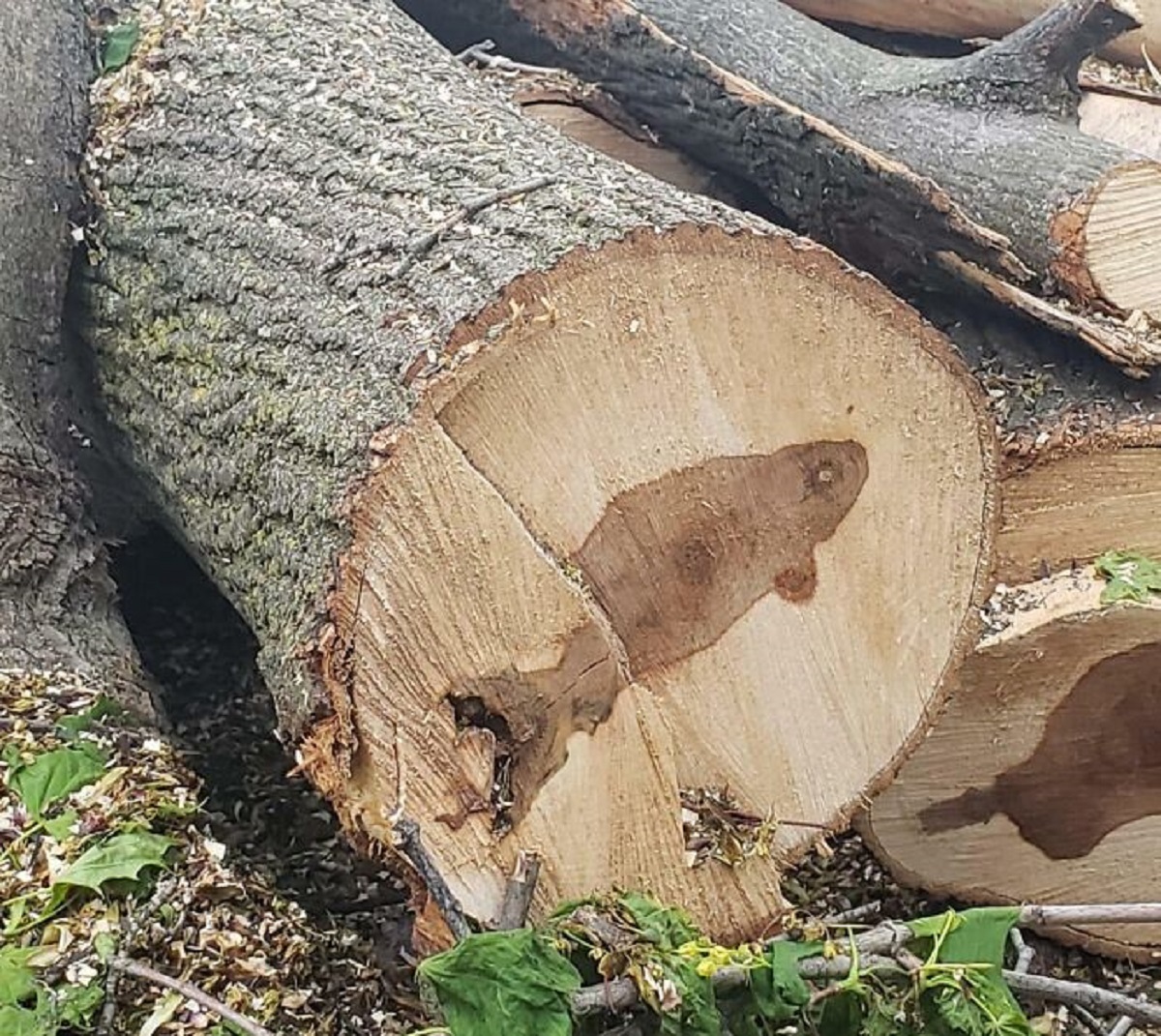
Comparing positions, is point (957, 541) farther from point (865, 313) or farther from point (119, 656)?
point (119, 656)

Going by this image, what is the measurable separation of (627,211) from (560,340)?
20cm

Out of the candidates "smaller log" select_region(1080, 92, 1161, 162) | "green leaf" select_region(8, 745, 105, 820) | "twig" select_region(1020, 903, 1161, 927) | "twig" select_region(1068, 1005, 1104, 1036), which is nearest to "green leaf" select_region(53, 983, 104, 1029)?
"green leaf" select_region(8, 745, 105, 820)

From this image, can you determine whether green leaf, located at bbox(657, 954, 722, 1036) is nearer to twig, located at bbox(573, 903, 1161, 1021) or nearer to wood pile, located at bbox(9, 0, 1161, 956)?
twig, located at bbox(573, 903, 1161, 1021)

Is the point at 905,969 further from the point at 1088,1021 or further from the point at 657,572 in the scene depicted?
the point at 1088,1021

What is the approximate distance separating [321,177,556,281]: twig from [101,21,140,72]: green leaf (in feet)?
2.58

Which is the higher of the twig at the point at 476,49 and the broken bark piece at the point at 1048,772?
the twig at the point at 476,49

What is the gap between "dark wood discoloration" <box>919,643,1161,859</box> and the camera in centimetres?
196

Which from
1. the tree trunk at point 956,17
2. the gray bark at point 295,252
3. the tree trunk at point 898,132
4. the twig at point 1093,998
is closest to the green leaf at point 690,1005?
the twig at point 1093,998

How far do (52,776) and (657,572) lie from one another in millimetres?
718

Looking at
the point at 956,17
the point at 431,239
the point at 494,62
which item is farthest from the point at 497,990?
the point at 956,17

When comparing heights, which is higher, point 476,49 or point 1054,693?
point 476,49

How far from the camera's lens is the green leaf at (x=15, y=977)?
4.57 ft

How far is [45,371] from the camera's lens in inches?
86.1

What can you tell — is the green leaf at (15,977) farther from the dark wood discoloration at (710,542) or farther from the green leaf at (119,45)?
the green leaf at (119,45)
